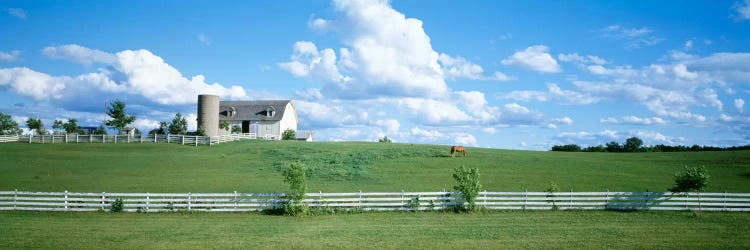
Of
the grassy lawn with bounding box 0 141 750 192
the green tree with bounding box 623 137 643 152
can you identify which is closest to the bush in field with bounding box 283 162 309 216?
the grassy lawn with bounding box 0 141 750 192

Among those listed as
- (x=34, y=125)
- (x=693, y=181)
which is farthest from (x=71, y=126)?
(x=693, y=181)

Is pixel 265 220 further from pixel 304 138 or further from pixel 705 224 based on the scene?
pixel 304 138

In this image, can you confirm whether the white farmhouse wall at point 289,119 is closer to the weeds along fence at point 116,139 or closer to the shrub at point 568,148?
the weeds along fence at point 116,139

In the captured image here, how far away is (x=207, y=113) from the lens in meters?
69.7

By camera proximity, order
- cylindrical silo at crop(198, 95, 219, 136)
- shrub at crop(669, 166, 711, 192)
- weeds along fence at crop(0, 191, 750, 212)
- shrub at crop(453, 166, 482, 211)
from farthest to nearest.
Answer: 1. cylindrical silo at crop(198, 95, 219, 136)
2. shrub at crop(669, 166, 711, 192)
3. shrub at crop(453, 166, 482, 211)
4. weeds along fence at crop(0, 191, 750, 212)

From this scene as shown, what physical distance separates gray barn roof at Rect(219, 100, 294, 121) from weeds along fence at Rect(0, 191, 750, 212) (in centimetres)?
4898

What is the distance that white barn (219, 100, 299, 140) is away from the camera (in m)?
75.3

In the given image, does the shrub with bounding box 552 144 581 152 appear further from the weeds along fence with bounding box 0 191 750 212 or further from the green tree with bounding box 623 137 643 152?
the weeds along fence with bounding box 0 191 750 212

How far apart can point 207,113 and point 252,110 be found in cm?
934

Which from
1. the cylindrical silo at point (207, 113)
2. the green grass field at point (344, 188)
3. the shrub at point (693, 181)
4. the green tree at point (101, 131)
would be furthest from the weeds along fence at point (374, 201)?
the green tree at point (101, 131)

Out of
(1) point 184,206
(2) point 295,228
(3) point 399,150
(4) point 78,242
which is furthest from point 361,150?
(4) point 78,242

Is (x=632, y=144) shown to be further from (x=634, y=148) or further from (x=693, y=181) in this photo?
(x=693, y=181)

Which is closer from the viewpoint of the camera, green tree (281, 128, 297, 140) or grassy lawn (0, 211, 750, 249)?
grassy lawn (0, 211, 750, 249)

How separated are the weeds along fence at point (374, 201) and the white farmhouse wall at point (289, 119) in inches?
1917
